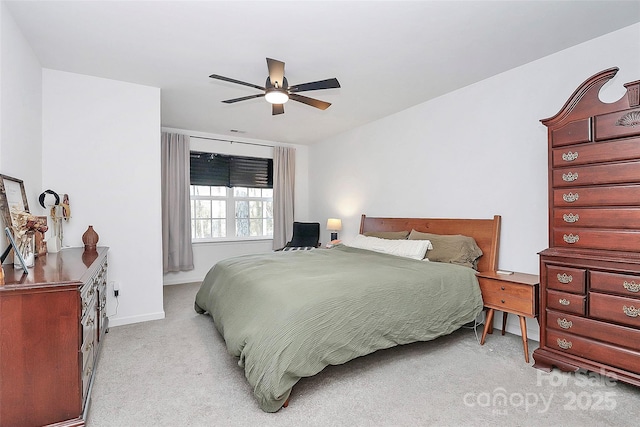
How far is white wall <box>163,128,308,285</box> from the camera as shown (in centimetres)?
538

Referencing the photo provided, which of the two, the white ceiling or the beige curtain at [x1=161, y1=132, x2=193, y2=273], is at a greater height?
the white ceiling

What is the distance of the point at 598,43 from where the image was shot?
2523mm

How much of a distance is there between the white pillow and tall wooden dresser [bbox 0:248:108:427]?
281 centimetres

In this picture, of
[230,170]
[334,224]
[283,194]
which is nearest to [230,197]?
[230,170]

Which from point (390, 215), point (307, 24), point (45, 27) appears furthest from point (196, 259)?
point (307, 24)

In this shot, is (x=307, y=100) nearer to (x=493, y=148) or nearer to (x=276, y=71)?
(x=276, y=71)

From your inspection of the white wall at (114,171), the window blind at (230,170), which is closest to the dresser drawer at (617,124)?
the white wall at (114,171)

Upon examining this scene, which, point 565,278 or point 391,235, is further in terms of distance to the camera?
point 391,235

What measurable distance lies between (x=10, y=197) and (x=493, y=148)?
4076 millimetres

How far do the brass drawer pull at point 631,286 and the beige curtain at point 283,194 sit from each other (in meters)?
4.83

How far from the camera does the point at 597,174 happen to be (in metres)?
2.15

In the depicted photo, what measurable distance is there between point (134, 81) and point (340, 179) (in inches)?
129

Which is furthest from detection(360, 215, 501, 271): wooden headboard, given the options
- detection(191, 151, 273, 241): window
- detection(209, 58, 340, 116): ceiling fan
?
detection(191, 151, 273, 241): window

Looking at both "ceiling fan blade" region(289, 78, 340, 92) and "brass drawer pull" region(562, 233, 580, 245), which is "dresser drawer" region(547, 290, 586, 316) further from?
"ceiling fan blade" region(289, 78, 340, 92)
